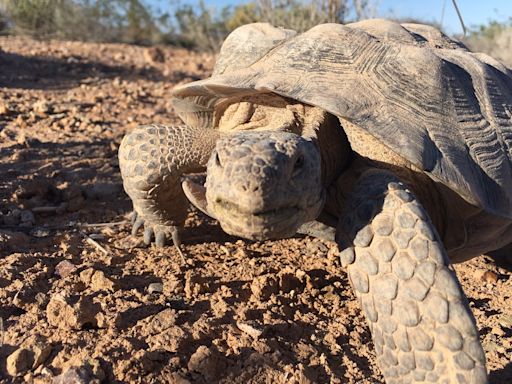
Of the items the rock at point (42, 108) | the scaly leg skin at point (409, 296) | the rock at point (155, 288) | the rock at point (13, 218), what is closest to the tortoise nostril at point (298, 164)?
the scaly leg skin at point (409, 296)

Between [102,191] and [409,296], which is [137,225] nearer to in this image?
Result: [102,191]

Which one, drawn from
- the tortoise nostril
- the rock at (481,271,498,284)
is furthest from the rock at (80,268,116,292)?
the rock at (481,271,498,284)

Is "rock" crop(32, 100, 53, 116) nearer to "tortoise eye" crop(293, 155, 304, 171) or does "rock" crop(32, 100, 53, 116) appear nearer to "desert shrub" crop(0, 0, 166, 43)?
"tortoise eye" crop(293, 155, 304, 171)

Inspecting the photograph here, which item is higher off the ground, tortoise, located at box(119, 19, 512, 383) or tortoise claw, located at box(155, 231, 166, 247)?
tortoise, located at box(119, 19, 512, 383)

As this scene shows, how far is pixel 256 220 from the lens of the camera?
75.2 inches

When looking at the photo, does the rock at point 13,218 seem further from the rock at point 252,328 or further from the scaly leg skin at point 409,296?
the scaly leg skin at point 409,296

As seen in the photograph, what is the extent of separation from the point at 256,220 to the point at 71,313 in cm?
93

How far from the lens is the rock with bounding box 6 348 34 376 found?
6.26 feet

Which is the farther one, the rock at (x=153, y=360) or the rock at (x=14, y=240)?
the rock at (x=14, y=240)

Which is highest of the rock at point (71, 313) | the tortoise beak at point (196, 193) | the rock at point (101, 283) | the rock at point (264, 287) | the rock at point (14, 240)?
the tortoise beak at point (196, 193)

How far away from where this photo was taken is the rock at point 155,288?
102 inches

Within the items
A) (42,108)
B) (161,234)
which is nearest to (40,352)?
(161,234)

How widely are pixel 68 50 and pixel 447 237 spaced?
9468 mm

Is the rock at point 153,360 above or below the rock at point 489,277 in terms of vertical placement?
above
